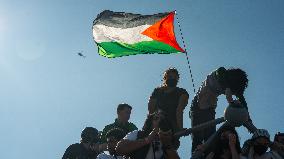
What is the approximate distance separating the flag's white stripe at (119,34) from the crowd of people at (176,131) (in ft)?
7.30

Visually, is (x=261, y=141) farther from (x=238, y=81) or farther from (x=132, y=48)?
(x=132, y=48)

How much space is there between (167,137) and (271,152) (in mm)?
2331

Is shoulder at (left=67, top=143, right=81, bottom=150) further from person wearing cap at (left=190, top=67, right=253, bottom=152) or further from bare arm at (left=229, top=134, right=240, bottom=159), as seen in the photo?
bare arm at (left=229, top=134, right=240, bottom=159)

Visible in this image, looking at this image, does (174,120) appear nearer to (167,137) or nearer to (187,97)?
(187,97)

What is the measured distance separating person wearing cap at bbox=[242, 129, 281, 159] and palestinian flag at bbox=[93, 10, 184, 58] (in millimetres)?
4366

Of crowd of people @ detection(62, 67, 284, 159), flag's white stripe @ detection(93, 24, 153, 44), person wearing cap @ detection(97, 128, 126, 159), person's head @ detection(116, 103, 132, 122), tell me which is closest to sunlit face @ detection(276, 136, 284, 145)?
crowd of people @ detection(62, 67, 284, 159)

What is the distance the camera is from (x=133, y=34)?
1312cm

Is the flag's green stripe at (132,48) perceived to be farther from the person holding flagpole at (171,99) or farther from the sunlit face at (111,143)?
the sunlit face at (111,143)

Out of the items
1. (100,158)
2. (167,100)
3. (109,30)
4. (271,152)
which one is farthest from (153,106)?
(109,30)

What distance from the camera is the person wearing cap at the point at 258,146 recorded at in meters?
7.48

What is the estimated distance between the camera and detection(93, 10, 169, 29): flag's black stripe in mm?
13234

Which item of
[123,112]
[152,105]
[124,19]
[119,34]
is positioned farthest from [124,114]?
[124,19]

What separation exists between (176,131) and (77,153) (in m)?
3.12

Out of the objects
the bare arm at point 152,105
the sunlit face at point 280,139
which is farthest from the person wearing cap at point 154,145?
the sunlit face at point 280,139
